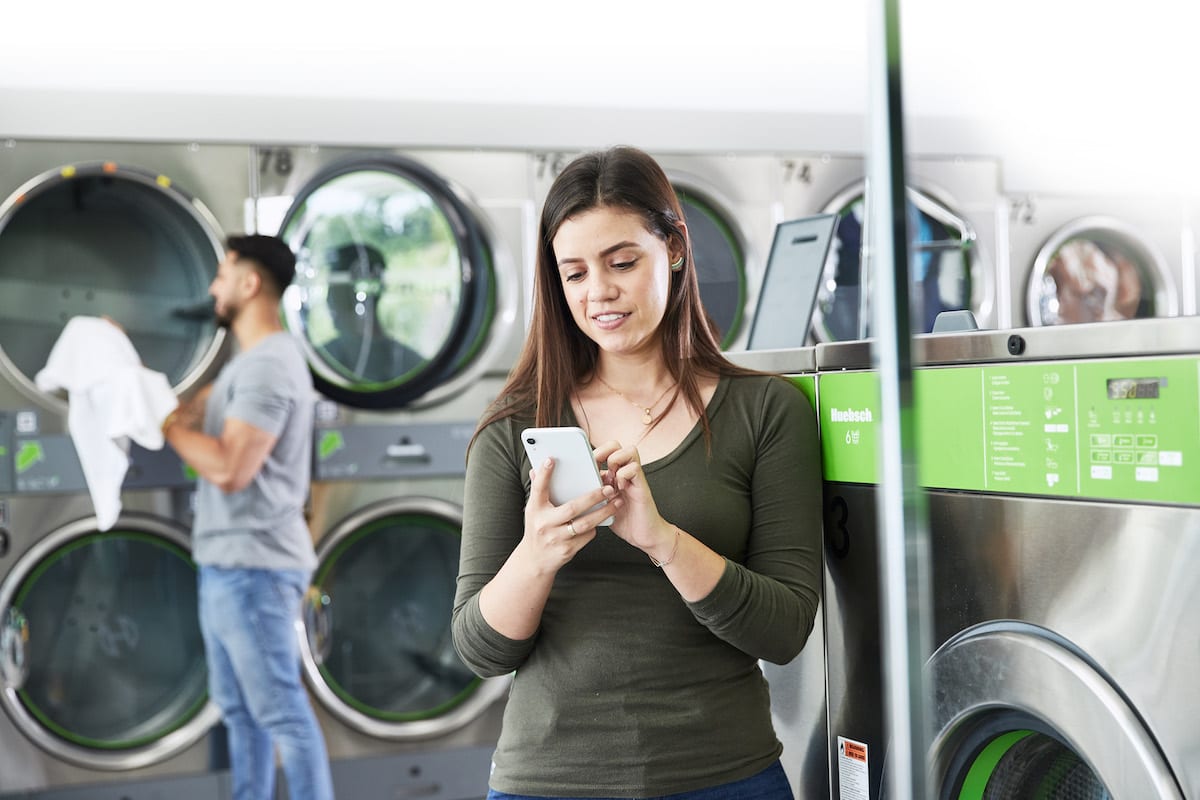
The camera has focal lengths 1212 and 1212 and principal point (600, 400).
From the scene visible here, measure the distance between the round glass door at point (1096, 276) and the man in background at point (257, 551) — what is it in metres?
2.06

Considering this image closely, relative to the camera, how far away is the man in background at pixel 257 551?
259 centimetres

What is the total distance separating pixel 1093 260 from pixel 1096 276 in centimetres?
5

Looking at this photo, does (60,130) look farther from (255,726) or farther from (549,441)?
(549,441)

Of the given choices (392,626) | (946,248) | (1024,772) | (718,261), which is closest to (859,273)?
(946,248)

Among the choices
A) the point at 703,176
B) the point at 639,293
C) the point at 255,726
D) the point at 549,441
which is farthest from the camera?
the point at 703,176

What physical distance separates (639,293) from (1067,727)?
1.97ft

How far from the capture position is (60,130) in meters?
2.71

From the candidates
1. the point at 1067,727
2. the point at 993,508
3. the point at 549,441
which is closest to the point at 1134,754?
the point at 1067,727

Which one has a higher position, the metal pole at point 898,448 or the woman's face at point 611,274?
the woman's face at point 611,274

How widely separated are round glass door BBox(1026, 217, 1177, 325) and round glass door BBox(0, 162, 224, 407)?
87.4 inches

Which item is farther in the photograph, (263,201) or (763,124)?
(763,124)

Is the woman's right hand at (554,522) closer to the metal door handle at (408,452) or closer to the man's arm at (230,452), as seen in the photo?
the man's arm at (230,452)

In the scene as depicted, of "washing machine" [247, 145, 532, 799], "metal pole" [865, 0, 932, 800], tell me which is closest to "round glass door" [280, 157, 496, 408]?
"washing machine" [247, 145, 532, 799]

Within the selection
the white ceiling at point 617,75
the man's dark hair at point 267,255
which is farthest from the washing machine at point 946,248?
the man's dark hair at point 267,255
